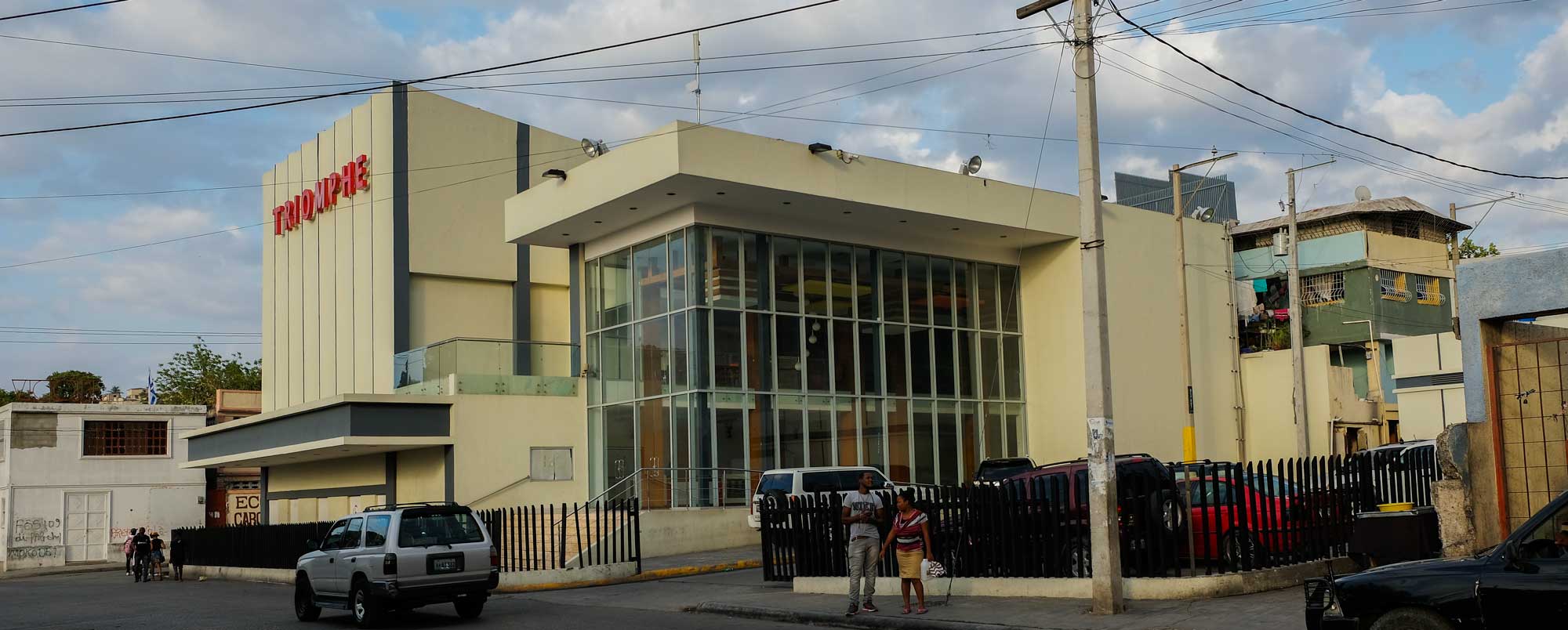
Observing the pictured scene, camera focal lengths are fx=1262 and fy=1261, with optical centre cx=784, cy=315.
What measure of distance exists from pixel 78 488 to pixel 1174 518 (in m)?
47.9

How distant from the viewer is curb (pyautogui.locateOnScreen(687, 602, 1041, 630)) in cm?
1389

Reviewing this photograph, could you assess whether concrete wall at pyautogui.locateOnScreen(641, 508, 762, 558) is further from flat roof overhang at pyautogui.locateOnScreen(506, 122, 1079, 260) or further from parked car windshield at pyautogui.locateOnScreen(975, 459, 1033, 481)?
flat roof overhang at pyautogui.locateOnScreen(506, 122, 1079, 260)

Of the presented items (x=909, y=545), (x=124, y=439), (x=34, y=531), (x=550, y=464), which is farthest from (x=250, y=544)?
(x=909, y=545)

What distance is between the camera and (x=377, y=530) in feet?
55.4

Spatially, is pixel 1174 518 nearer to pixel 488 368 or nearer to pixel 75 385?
pixel 488 368

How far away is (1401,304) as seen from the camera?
4403cm

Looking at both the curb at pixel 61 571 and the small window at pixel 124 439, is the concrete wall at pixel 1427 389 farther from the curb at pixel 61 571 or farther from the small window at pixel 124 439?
the small window at pixel 124 439

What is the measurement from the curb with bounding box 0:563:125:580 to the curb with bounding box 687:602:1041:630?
121 feet

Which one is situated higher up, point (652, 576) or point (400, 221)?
point (400, 221)

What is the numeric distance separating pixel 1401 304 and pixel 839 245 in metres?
23.3

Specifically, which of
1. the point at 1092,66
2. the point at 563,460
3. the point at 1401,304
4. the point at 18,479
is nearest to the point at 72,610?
the point at 563,460

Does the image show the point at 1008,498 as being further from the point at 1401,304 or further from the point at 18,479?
the point at 18,479

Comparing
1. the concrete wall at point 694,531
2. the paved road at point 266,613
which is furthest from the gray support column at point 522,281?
the concrete wall at point 694,531

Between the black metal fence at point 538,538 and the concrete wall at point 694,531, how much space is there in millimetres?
1014
